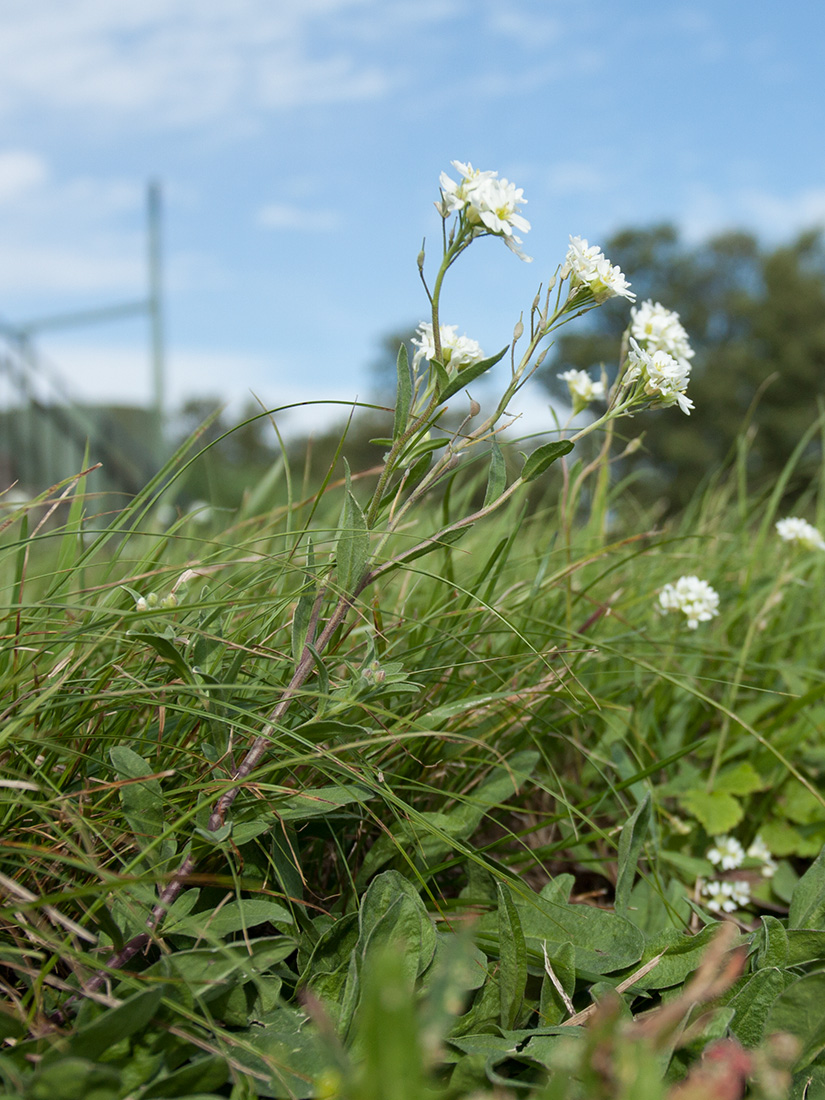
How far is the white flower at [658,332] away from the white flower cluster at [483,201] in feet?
1.54

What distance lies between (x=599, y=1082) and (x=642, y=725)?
3.78 ft

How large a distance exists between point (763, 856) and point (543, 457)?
1.04m

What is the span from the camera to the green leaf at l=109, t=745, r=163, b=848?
957mm

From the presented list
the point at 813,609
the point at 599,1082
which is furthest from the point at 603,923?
the point at 813,609

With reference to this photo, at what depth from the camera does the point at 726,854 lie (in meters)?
1.59

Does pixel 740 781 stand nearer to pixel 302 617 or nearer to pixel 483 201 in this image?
pixel 302 617

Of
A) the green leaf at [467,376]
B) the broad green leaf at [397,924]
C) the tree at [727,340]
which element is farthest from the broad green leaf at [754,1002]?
the tree at [727,340]

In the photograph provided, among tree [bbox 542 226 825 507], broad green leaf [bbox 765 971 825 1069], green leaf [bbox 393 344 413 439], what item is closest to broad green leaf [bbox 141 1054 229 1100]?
broad green leaf [bbox 765 971 825 1069]

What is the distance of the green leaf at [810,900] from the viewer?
3.91ft

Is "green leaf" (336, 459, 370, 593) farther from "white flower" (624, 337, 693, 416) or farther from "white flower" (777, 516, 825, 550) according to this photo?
"white flower" (777, 516, 825, 550)

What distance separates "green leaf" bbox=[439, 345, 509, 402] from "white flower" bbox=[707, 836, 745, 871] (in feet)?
3.41

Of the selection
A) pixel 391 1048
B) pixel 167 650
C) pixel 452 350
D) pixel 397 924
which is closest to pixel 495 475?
pixel 452 350

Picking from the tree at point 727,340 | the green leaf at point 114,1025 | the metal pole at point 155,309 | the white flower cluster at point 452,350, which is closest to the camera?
the green leaf at point 114,1025

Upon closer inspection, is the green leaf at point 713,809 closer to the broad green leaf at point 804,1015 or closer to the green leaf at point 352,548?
the broad green leaf at point 804,1015
